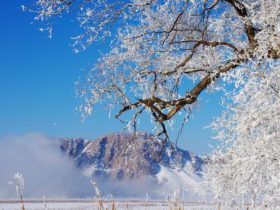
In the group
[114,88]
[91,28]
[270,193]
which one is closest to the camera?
[270,193]

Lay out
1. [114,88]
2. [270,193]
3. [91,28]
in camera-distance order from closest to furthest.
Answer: [270,193], [91,28], [114,88]

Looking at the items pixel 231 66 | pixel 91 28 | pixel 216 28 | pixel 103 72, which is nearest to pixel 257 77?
pixel 231 66

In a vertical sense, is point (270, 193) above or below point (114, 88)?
below

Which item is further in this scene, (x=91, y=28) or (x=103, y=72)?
(x=103, y=72)

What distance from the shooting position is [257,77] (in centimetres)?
960

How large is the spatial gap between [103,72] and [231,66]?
4181 millimetres

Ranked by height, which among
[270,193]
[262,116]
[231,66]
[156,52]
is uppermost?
[156,52]

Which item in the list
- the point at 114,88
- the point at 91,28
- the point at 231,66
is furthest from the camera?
the point at 114,88

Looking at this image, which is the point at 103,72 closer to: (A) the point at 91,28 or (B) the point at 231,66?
(A) the point at 91,28

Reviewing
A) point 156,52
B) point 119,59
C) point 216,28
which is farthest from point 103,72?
point 216,28

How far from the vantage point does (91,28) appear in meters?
13.3

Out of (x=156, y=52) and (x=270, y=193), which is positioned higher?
(x=156, y=52)

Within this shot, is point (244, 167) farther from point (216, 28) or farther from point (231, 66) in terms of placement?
point (216, 28)

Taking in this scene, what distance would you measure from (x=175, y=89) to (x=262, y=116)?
5364mm
